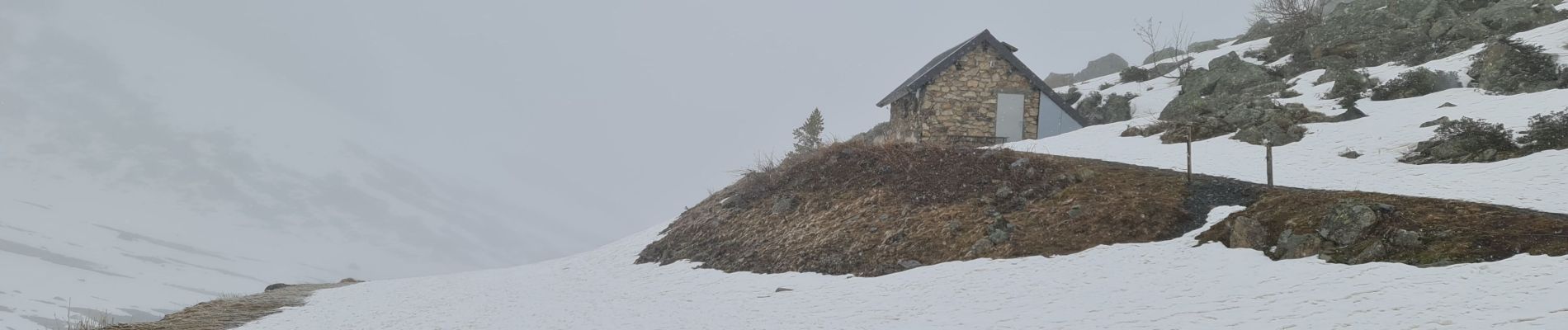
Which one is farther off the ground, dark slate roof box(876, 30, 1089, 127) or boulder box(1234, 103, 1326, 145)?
dark slate roof box(876, 30, 1089, 127)

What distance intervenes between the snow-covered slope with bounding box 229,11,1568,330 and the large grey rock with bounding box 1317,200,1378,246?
2.69ft

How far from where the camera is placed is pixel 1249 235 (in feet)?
35.7

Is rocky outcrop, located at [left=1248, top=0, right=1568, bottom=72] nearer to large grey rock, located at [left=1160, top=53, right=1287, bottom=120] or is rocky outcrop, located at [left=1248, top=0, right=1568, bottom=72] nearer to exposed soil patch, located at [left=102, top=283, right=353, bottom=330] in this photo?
large grey rock, located at [left=1160, top=53, right=1287, bottom=120]

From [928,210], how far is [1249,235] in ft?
18.6

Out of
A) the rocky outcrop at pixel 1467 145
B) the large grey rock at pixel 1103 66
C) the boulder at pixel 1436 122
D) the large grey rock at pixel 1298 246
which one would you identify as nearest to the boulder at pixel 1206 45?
the large grey rock at pixel 1103 66

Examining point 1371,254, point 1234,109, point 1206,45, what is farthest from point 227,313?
point 1206,45

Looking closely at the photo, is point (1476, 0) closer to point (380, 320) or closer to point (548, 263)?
point (548, 263)

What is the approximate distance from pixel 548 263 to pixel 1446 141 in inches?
821

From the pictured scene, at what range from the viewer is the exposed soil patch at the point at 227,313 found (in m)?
13.2

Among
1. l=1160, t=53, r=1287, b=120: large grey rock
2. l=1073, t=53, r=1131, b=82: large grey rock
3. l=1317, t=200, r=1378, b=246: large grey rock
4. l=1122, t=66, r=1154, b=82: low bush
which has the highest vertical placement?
l=1073, t=53, r=1131, b=82: large grey rock

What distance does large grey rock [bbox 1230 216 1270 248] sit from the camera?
10.8 m

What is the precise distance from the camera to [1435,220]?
9.98 meters

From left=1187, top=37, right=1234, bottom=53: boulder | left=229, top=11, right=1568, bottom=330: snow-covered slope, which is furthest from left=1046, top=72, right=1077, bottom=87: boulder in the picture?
left=229, top=11, right=1568, bottom=330: snow-covered slope

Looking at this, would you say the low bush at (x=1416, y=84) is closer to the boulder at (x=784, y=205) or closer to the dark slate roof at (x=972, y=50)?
the dark slate roof at (x=972, y=50)
